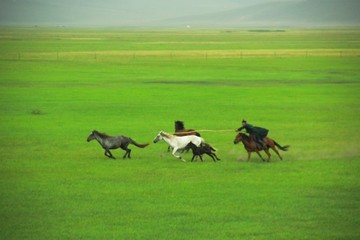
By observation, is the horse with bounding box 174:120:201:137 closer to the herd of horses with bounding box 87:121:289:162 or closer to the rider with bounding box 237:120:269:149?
the herd of horses with bounding box 87:121:289:162

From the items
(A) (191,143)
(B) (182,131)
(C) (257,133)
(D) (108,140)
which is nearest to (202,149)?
(A) (191,143)

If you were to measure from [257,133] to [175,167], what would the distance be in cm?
265

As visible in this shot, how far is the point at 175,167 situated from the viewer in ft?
76.4

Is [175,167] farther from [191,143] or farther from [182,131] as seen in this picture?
[182,131]

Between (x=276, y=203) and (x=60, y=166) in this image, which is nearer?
(x=276, y=203)

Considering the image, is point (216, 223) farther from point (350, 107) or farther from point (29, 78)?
point (29, 78)

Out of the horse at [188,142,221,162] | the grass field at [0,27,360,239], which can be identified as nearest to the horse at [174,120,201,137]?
the horse at [188,142,221,162]

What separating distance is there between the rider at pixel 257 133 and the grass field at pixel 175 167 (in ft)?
2.38

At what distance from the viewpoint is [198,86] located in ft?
180

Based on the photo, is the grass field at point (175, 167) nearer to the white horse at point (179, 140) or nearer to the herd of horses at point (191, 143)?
the herd of horses at point (191, 143)

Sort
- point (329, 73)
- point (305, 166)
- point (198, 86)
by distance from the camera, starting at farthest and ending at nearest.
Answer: point (329, 73) → point (198, 86) → point (305, 166)

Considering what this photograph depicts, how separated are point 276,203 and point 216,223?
239 centimetres

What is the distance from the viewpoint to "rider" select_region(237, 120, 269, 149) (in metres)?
23.4

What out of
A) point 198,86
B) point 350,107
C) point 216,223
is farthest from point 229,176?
point 198,86
